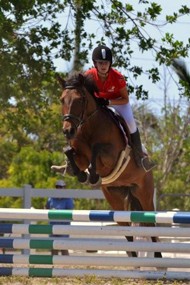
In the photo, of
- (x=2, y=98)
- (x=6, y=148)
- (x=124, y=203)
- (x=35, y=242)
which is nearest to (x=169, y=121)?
(x=6, y=148)

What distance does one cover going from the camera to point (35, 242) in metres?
8.66

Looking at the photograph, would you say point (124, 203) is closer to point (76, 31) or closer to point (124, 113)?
point (124, 113)

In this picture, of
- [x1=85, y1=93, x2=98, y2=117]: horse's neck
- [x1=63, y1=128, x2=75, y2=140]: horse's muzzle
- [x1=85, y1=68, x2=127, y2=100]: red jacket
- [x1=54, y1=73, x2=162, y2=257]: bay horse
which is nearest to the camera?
[x1=63, y1=128, x2=75, y2=140]: horse's muzzle

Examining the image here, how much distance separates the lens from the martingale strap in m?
10.6

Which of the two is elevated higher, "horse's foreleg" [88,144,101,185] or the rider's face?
the rider's face

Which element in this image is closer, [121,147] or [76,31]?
[121,147]

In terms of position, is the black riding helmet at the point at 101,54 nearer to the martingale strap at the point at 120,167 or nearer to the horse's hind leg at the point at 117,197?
the martingale strap at the point at 120,167

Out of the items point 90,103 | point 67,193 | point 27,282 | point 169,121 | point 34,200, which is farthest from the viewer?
point 169,121

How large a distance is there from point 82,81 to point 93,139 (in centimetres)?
76

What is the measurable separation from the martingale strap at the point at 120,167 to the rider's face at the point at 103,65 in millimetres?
1140

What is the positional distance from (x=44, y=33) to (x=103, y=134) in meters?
4.81

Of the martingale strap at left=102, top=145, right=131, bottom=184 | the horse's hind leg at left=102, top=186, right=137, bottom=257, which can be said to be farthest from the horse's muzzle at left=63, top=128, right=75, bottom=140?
the horse's hind leg at left=102, top=186, right=137, bottom=257

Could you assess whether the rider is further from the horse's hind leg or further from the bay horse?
the horse's hind leg

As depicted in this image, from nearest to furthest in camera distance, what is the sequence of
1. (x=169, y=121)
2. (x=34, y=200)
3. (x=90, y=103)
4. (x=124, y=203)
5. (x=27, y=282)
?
(x=27, y=282), (x=90, y=103), (x=124, y=203), (x=34, y=200), (x=169, y=121)
